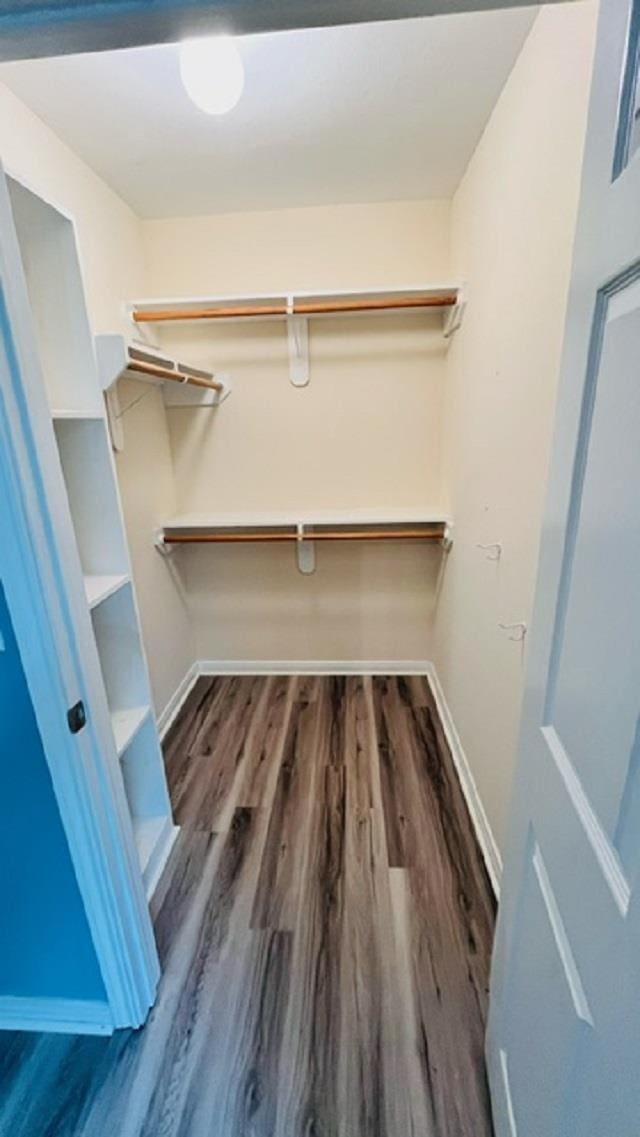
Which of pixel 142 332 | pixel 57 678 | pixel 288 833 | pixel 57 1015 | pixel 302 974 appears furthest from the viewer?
pixel 142 332

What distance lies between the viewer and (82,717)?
1.00m

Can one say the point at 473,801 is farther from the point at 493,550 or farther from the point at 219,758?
the point at 219,758

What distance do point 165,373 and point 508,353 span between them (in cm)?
127

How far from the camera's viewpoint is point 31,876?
3.70 ft

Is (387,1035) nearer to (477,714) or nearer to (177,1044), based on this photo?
(177,1044)

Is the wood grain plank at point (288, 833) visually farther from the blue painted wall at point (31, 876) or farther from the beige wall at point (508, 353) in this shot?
the beige wall at point (508, 353)

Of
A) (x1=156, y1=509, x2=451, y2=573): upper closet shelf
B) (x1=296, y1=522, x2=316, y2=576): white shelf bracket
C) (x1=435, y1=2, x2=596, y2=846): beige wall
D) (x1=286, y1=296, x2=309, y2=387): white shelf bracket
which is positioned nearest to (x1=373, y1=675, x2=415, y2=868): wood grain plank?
(x1=435, y1=2, x2=596, y2=846): beige wall

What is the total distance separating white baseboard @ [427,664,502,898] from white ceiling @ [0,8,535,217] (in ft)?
7.44

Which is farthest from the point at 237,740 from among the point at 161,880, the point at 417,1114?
the point at 417,1114

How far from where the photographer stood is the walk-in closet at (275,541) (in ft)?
3.51

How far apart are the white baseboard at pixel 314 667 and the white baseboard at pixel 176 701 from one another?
0.08 m

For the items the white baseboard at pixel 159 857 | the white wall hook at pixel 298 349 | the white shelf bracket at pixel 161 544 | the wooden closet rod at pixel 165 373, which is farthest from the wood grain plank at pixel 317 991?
the white wall hook at pixel 298 349

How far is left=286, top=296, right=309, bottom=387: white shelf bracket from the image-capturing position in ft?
7.61

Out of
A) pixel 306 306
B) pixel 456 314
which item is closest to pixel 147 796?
pixel 306 306
